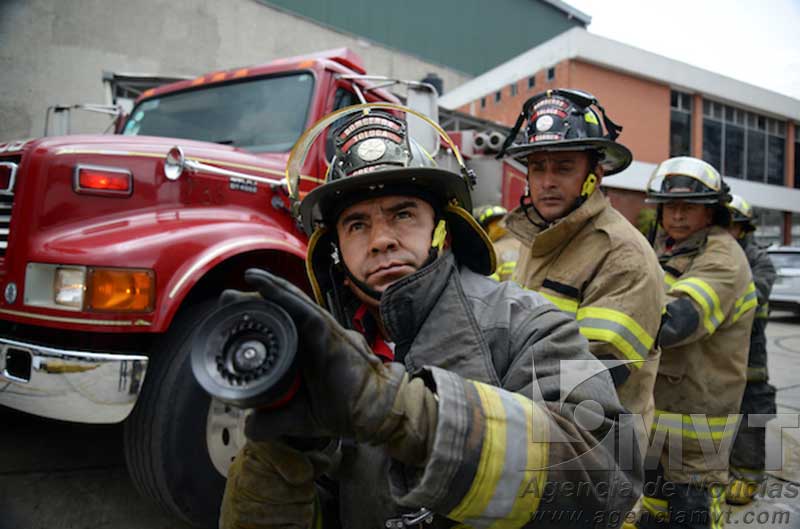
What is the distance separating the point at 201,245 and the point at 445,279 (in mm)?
1621

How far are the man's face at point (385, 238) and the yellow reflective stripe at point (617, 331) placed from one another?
68 cm

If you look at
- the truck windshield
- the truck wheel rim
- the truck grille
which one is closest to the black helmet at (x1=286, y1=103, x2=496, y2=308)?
the truck wheel rim

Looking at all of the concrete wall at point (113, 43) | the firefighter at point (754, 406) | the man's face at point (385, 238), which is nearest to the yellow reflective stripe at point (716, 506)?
the firefighter at point (754, 406)

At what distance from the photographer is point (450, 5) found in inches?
1003

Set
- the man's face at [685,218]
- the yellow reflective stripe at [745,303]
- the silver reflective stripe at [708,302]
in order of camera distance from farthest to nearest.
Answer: the man's face at [685,218] → the yellow reflective stripe at [745,303] → the silver reflective stripe at [708,302]

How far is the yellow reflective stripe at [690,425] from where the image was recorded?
8.68ft

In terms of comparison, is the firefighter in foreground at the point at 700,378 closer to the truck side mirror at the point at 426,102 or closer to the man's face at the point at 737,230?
the man's face at the point at 737,230

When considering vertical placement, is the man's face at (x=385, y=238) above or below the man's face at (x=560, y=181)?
below

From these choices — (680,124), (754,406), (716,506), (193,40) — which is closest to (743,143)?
(680,124)

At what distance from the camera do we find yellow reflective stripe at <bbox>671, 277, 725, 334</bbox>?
8.16ft

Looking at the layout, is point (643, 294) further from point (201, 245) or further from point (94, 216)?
point (94, 216)

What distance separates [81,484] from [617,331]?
284cm

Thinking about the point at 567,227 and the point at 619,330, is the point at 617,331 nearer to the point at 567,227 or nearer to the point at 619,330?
the point at 619,330

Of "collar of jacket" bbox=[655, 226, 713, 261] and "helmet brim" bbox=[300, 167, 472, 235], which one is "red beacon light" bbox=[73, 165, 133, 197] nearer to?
"helmet brim" bbox=[300, 167, 472, 235]
